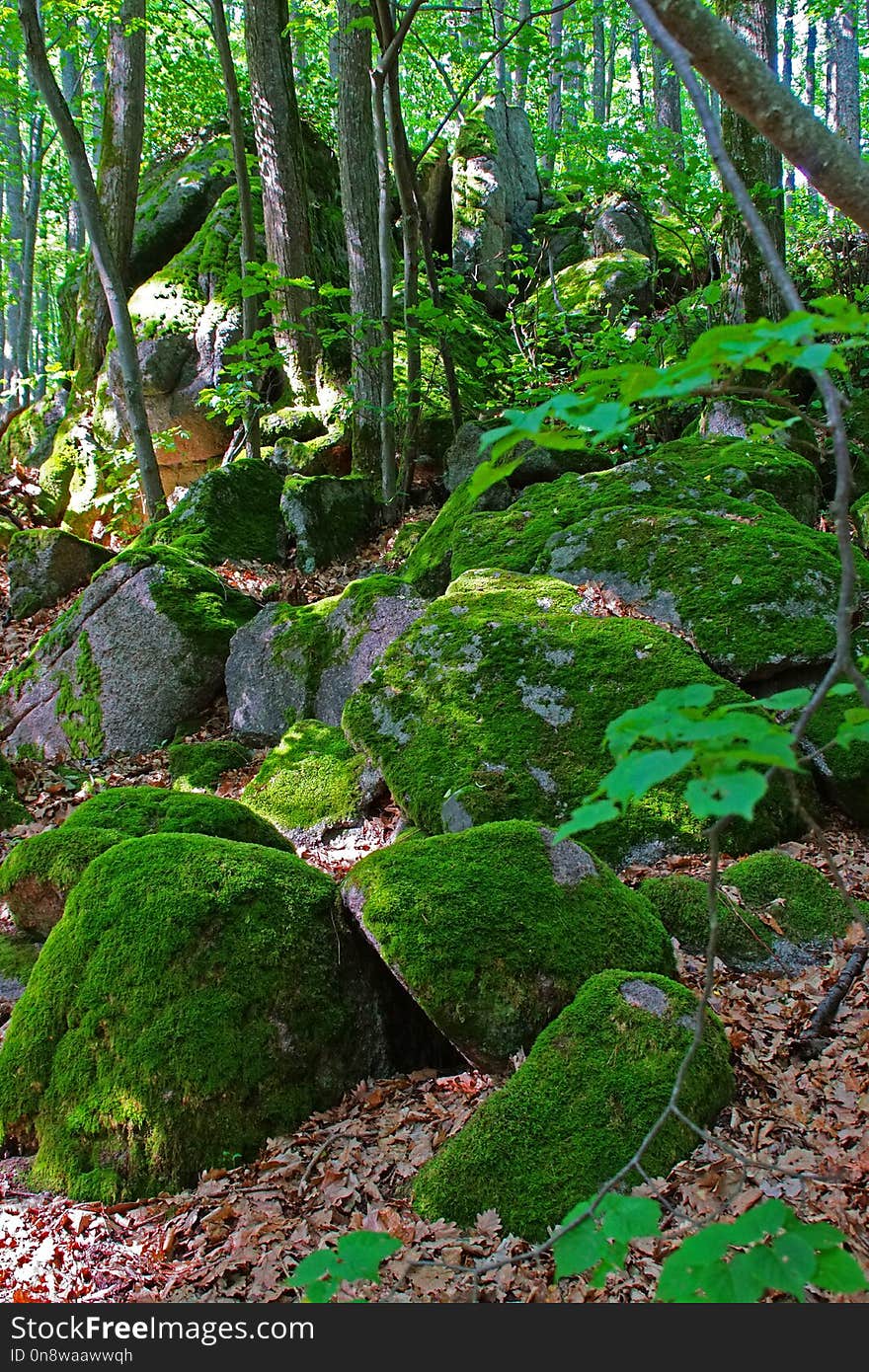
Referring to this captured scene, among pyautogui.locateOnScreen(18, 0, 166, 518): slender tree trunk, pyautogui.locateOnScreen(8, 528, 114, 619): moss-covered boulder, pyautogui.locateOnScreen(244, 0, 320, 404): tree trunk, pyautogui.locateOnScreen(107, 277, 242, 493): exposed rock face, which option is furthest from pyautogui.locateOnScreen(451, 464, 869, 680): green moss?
pyautogui.locateOnScreen(107, 277, 242, 493): exposed rock face

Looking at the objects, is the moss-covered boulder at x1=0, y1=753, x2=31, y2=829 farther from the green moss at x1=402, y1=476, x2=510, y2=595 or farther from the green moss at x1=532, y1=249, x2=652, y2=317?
the green moss at x1=532, y1=249, x2=652, y2=317

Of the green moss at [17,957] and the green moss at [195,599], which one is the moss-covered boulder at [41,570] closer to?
the green moss at [195,599]

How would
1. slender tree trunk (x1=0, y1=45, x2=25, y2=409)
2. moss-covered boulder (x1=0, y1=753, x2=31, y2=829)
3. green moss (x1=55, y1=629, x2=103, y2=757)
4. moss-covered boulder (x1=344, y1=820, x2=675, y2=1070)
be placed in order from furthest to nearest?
slender tree trunk (x1=0, y1=45, x2=25, y2=409), green moss (x1=55, y1=629, x2=103, y2=757), moss-covered boulder (x1=0, y1=753, x2=31, y2=829), moss-covered boulder (x1=344, y1=820, x2=675, y2=1070)

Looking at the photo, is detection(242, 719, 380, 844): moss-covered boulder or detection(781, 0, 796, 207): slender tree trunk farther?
detection(781, 0, 796, 207): slender tree trunk

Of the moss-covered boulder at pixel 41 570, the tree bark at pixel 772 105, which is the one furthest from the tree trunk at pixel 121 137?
the tree bark at pixel 772 105

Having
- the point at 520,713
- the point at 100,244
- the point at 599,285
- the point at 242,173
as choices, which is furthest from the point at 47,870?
the point at 599,285

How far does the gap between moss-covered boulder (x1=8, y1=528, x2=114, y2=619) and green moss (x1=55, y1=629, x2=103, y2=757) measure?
2.43 m

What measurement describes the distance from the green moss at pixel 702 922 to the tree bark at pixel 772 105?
117 inches

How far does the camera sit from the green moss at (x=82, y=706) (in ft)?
25.6

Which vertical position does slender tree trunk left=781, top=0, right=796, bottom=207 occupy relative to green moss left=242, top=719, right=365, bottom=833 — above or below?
above

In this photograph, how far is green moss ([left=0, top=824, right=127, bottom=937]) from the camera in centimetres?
452

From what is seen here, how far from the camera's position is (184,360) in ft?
43.7

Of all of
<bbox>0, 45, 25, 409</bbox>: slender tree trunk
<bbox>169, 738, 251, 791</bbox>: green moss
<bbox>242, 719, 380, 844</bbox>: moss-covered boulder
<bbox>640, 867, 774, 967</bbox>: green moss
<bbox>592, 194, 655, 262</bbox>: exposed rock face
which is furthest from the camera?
<bbox>0, 45, 25, 409</bbox>: slender tree trunk
